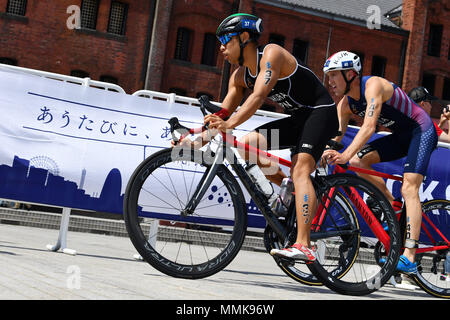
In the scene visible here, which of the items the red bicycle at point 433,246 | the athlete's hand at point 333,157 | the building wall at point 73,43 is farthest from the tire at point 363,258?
the building wall at point 73,43

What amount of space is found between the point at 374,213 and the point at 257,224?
9.80 feet

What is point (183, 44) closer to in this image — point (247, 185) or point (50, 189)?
point (50, 189)

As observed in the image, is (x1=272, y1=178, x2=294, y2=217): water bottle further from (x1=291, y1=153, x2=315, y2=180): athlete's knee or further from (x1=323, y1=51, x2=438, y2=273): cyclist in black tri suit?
(x1=323, y1=51, x2=438, y2=273): cyclist in black tri suit

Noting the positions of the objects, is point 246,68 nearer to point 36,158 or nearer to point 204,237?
point 204,237

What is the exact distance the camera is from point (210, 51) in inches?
1437

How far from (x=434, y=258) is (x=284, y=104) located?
89.0 inches

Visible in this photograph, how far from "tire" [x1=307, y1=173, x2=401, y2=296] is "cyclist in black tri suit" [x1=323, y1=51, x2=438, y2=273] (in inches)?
11.4

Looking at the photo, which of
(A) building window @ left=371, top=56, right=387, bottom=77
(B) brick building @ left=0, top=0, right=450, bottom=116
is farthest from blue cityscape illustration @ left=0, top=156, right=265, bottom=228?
(A) building window @ left=371, top=56, right=387, bottom=77

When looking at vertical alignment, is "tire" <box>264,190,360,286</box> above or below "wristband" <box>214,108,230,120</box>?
below

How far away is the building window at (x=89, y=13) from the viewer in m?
33.4

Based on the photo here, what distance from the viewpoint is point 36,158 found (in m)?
8.32

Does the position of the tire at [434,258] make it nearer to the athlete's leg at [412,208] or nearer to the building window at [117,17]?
the athlete's leg at [412,208]

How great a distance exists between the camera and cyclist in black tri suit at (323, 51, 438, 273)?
608cm

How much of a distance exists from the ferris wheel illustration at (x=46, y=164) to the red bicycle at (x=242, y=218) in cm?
270
